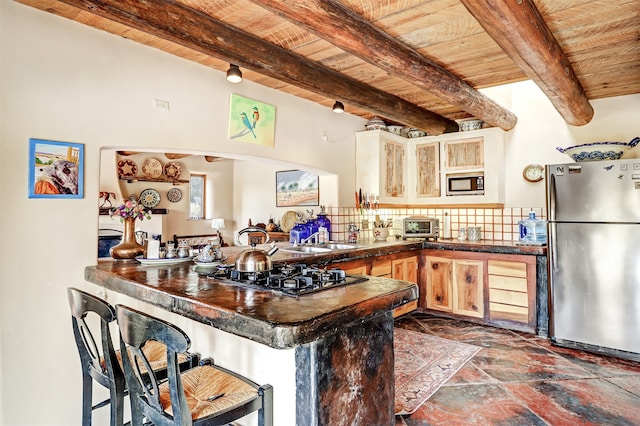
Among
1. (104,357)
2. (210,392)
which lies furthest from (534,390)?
(104,357)

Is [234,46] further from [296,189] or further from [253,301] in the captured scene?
[296,189]

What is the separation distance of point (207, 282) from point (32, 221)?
1.09 metres

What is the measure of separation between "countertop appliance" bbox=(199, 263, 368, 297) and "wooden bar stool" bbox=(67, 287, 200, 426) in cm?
42

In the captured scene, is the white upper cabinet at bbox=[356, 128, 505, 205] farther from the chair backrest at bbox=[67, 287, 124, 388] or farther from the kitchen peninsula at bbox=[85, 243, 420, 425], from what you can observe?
the chair backrest at bbox=[67, 287, 124, 388]

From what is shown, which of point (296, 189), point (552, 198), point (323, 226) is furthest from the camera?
point (296, 189)

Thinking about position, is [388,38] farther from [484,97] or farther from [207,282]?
[207,282]

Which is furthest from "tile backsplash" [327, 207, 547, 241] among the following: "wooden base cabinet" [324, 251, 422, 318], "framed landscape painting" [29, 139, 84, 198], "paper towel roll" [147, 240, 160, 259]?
"framed landscape painting" [29, 139, 84, 198]

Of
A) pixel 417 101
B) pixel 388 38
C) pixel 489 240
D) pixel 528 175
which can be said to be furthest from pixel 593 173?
pixel 388 38

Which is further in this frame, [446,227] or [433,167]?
[446,227]

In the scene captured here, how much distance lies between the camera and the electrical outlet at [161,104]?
2.47 metres

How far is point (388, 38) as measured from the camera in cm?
232

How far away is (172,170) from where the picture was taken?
7.03m

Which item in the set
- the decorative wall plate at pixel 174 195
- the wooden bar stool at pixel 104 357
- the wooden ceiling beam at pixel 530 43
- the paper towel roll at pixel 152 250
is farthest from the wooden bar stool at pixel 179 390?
the decorative wall plate at pixel 174 195

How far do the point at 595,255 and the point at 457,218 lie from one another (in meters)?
1.68
